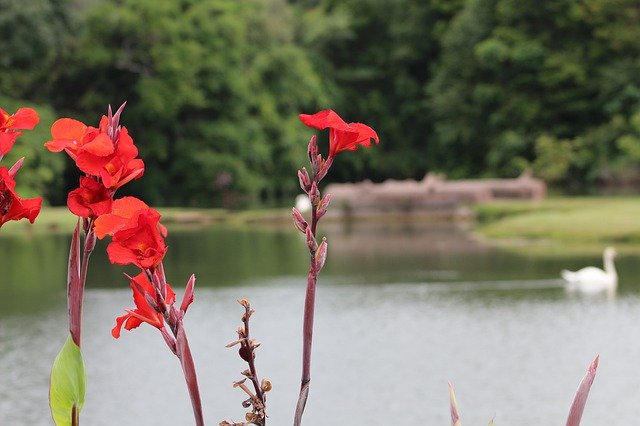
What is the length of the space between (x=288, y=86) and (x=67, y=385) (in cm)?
3926

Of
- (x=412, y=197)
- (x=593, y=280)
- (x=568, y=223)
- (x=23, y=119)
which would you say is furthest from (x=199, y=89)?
(x=23, y=119)

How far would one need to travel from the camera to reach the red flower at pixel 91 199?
1491 millimetres

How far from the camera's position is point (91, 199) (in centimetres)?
151

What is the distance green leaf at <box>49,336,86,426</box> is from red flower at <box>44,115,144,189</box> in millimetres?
185

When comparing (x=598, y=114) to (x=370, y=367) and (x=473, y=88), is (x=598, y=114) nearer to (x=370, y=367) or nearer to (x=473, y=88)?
(x=473, y=88)

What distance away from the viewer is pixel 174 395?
1002 cm

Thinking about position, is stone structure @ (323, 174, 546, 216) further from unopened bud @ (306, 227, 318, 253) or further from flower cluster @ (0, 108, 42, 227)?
unopened bud @ (306, 227, 318, 253)

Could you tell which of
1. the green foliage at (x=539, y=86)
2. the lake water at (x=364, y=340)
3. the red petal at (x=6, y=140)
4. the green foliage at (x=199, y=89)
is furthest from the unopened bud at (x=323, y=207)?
the green foliage at (x=539, y=86)

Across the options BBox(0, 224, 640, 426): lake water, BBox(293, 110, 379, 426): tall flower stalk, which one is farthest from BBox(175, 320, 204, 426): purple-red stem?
BBox(0, 224, 640, 426): lake water

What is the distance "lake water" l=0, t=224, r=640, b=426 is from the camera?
31.0ft

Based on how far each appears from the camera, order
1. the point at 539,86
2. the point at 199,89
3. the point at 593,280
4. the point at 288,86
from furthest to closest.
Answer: the point at 288,86 → the point at 539,86 → the point at 199,89 → the point at 593,280

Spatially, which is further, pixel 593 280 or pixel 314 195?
pixel 593 280

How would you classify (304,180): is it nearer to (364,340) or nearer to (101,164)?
(101,164)

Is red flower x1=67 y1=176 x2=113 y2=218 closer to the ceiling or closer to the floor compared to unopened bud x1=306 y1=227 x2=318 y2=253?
closer to the ceiling
